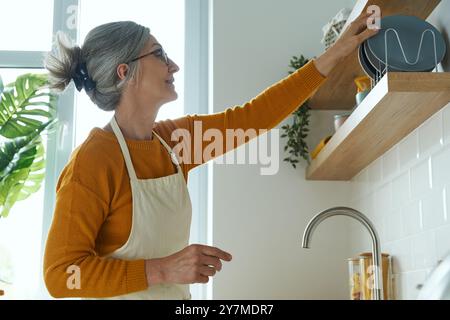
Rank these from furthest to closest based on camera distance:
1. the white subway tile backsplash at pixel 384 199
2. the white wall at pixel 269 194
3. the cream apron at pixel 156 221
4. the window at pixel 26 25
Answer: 1. the window at pixel 26 25
2. the white wall at pixel 269 194
3. the white subway tile backsplash at pixel 384 199
4. the cream apron at pixel 156 221

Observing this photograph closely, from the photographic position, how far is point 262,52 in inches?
97.3

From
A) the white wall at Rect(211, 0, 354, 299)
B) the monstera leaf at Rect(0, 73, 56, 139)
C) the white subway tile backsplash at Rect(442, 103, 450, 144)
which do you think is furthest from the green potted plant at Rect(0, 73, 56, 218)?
the white subway tile backsplash at Rect(442, 103, 450, 144)

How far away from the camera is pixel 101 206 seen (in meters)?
1.42

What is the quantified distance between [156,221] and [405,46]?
70 centimetres

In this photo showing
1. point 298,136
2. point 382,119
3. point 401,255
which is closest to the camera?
point 382,119

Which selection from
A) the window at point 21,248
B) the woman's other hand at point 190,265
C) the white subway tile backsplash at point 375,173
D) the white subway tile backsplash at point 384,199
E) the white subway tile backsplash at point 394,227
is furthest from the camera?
the window at point 21,248

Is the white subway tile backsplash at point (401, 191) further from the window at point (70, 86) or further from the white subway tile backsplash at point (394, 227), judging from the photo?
the window at point (70, 86)

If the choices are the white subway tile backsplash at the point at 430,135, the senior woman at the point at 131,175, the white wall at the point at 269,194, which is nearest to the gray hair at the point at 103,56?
the senior woman at the point at 131,175

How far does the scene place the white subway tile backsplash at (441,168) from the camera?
1.49 metres

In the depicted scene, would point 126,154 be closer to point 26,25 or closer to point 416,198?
point 416,198

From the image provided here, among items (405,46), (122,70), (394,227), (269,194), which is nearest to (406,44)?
(405,46)

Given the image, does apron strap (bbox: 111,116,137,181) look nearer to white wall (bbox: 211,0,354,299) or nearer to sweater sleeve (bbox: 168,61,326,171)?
sweater sleeve (bbox: 168,61,326,171)

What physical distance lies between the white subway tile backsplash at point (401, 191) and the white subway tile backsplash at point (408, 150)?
3 centimetres

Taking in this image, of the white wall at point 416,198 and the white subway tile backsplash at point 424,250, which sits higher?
the white wall at point 416,198
